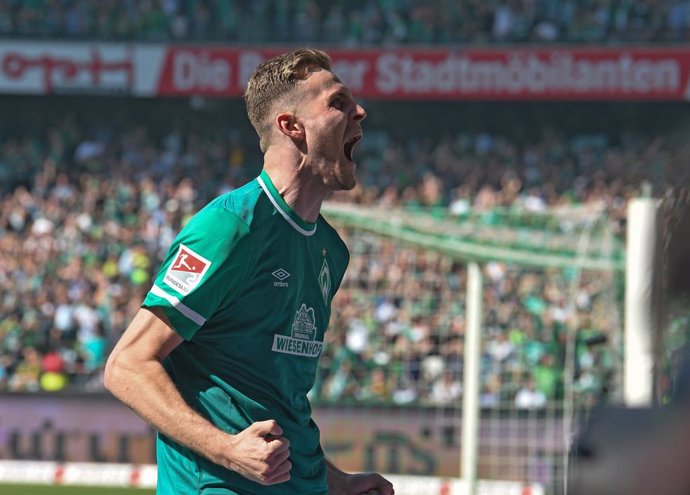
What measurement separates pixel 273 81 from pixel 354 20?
81.1 feet

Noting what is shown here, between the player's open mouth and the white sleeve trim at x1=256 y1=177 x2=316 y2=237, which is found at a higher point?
the player's open mouth

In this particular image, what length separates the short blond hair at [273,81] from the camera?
3297 millimetres

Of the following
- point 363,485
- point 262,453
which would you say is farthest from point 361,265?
point 262,453

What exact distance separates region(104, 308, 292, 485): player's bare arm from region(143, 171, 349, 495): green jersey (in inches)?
2.3

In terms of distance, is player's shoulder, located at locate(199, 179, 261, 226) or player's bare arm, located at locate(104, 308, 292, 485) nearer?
player's bare arm, located at locate(104, 308, 292, 485)

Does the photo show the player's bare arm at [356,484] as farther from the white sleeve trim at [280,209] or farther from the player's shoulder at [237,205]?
the player's shoulder at [237,205]

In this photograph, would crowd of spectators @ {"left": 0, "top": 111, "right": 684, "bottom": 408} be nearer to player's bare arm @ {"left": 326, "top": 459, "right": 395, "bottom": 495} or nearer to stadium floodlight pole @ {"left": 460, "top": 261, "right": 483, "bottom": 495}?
stadium floodlight pole @ {"left": 460, "top": 261, "right": 483, "bottom": 495}

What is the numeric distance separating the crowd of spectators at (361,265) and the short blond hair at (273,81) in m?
1.86

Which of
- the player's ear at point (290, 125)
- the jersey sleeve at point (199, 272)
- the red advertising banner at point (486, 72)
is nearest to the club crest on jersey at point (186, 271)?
the jersey sleeve at point (199, 272)

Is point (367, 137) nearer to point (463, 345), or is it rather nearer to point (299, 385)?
point (463, 345)

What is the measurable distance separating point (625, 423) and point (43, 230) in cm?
2137

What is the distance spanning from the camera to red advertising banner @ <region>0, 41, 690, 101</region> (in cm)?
2612

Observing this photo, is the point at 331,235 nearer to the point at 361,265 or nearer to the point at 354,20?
the point at 361,265

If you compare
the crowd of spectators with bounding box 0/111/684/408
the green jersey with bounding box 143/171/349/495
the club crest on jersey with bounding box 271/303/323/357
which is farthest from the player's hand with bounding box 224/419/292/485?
the crowd of spectators with bounding box 0/111/684/408
